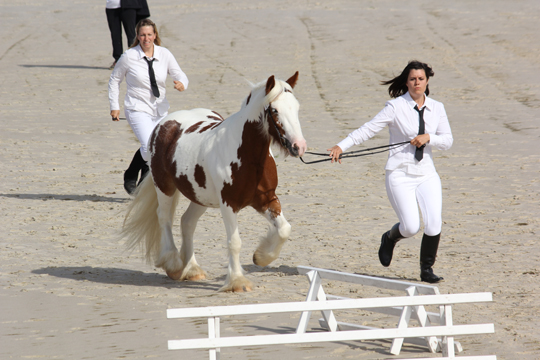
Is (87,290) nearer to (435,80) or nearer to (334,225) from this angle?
(334,225)

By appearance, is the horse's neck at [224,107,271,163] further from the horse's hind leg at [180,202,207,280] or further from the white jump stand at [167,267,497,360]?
the white jump stand at [167,267,497,360]

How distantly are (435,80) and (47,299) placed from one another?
12.6 m

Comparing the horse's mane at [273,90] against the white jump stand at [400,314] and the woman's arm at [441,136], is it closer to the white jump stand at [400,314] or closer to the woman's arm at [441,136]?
the woman's arm at [441,136]

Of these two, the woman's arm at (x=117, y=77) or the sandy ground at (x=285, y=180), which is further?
the woman's arm at (x=117, y=77)

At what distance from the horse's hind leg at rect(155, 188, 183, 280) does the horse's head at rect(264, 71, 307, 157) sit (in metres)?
1.64

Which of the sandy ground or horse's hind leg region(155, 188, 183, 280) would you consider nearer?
the sandy ground

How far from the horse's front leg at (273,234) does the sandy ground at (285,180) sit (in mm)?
293

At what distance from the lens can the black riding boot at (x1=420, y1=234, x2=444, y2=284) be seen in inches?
241

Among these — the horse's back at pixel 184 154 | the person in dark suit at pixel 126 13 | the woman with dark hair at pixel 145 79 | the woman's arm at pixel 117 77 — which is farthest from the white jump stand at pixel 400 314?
the person in dark suit at pixel 126 13

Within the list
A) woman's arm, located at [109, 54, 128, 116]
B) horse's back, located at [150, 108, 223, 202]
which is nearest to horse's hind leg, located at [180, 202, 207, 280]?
horse's back, located at [150, 108, 223, 202]

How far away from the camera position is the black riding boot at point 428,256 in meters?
6.13

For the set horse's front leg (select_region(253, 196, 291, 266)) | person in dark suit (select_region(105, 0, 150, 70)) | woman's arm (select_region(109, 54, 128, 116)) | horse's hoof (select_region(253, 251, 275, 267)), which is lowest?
horse's hoof (select_region(253, 251, 275, 267))

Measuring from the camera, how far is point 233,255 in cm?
606

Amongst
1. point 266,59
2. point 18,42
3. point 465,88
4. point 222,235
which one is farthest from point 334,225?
point 18,42
